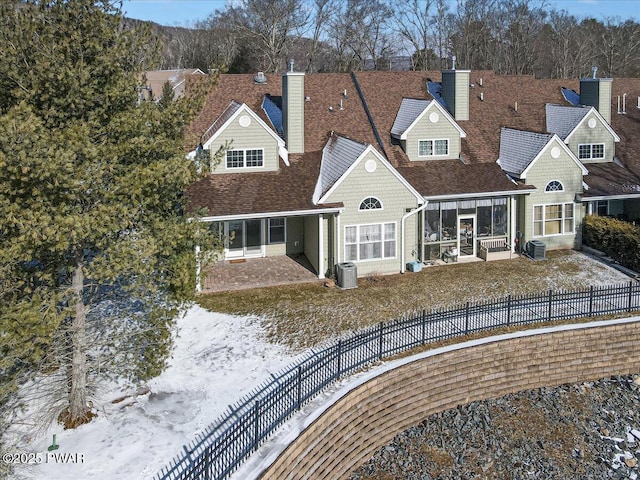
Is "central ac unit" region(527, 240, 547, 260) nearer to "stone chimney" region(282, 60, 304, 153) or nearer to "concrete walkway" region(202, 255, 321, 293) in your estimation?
Result: "concrete walkway" region(202, 255, 321, 293)

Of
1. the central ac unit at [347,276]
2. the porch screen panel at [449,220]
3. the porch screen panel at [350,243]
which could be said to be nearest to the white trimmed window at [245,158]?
the porch screen panel at [350,243]

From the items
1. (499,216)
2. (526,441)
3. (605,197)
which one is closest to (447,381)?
(526,441)

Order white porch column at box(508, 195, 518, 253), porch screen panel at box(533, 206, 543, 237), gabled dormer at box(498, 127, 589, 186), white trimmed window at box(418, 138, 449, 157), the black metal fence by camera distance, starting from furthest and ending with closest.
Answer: white trimmed window at box(418, 138, 449, 157), porch screen panel at box(533, 206, 543, 237), gabled dormer at box(498, 127, 589, 186), white porch column at box(508, 195, 518, 253), the black metal fence

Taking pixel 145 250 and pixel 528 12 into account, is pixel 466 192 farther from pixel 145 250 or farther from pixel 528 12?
pixel 528 12

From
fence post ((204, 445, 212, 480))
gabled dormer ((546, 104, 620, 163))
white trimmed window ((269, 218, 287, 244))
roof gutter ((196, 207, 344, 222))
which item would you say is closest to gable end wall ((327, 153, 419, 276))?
roof gutter ((196, 207, 344, 222))

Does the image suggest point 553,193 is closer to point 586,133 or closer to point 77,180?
point 586,133

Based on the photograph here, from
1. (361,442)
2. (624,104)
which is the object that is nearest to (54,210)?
(361,442)
